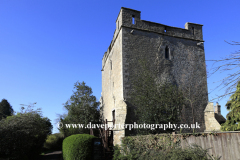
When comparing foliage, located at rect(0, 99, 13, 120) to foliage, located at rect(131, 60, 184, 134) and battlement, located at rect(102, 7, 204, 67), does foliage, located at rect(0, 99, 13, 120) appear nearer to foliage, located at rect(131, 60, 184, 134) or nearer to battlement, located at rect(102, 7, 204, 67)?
battlement, located at rect(102, 7, 204, 67)

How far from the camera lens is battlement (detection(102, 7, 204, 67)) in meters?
12.0

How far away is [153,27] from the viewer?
1268 cm

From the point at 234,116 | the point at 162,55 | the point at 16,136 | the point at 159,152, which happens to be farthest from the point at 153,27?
the point at 16,136

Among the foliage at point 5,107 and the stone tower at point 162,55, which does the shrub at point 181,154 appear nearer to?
the stone tower at point 162,55

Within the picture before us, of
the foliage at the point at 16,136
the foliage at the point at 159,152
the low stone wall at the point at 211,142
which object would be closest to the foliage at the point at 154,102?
the foliage at the point at 159,152

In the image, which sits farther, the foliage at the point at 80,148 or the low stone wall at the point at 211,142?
the foliage at the point at 80,148

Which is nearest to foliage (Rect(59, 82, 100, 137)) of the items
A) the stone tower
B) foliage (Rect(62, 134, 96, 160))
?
the stone tower

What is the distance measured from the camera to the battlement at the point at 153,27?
12031 mm

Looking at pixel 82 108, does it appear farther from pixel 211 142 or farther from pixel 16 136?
pixel 211 142

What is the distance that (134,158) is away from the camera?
7.48 metres

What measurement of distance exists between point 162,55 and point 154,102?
4094 mm

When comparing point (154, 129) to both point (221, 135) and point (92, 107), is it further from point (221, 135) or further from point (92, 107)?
point (92, 107)

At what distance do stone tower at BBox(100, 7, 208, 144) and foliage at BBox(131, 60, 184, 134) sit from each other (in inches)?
26.7

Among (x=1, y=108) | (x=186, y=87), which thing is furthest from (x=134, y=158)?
(x=1, y=108)
